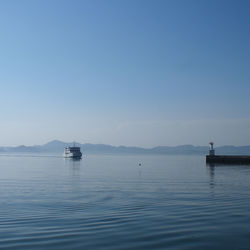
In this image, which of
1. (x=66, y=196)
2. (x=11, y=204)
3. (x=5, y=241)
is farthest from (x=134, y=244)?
(x=66, y=196)

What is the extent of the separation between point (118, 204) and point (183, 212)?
4.61 m

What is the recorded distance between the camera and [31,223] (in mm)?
14758

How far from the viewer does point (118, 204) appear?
66.2ft

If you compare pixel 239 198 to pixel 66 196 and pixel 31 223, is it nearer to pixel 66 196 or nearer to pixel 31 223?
pixel 66 196

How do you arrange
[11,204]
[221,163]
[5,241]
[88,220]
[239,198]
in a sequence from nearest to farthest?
1. [5,241]
2. [88,220]
3. [11,204]
4. [239,198]
5. [221,163]

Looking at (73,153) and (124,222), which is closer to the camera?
(124,222)

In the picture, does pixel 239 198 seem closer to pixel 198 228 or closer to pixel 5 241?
pixel 198 228

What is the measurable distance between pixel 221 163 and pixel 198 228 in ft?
226

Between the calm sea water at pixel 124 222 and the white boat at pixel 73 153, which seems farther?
the white boat at pixel 73 153

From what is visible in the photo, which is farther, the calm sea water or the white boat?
the white boat

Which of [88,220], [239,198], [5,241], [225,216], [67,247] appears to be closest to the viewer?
[67,247]

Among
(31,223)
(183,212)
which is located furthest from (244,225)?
(31,223)

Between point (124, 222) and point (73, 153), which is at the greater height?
point (73, 153)

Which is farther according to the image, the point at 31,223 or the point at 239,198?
the point at 239,198
